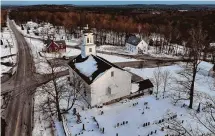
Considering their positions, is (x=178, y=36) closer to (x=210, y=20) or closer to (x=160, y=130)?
(x=210, y=20)

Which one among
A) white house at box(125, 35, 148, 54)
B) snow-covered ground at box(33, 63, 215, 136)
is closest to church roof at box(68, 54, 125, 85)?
snow-covered ground at box(33, 63, 215, 136)

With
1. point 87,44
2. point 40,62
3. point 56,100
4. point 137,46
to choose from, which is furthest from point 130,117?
point 137,46

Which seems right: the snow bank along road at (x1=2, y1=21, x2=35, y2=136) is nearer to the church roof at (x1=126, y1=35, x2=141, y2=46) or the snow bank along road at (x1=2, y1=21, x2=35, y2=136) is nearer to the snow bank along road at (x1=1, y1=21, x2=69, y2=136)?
the snow bank along road at (x1=1, y1=21, x2=69, y2=136)

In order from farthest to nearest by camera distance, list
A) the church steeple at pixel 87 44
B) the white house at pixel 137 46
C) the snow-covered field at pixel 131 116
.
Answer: the white house at pixel 137 46 → the church steeple at pixel 87 44 → the snow-covered field at pixel 131 116

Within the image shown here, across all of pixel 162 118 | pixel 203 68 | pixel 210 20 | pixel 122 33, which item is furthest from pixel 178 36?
pixel 162 118

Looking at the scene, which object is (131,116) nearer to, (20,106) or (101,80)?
(101,80)

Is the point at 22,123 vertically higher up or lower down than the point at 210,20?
lower down

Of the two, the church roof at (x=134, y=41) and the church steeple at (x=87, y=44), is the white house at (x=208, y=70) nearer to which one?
the church steeple at (x=87, y=44)

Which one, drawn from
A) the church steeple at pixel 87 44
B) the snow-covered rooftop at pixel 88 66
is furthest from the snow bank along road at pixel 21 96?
the church steeple at pixel 87 44
